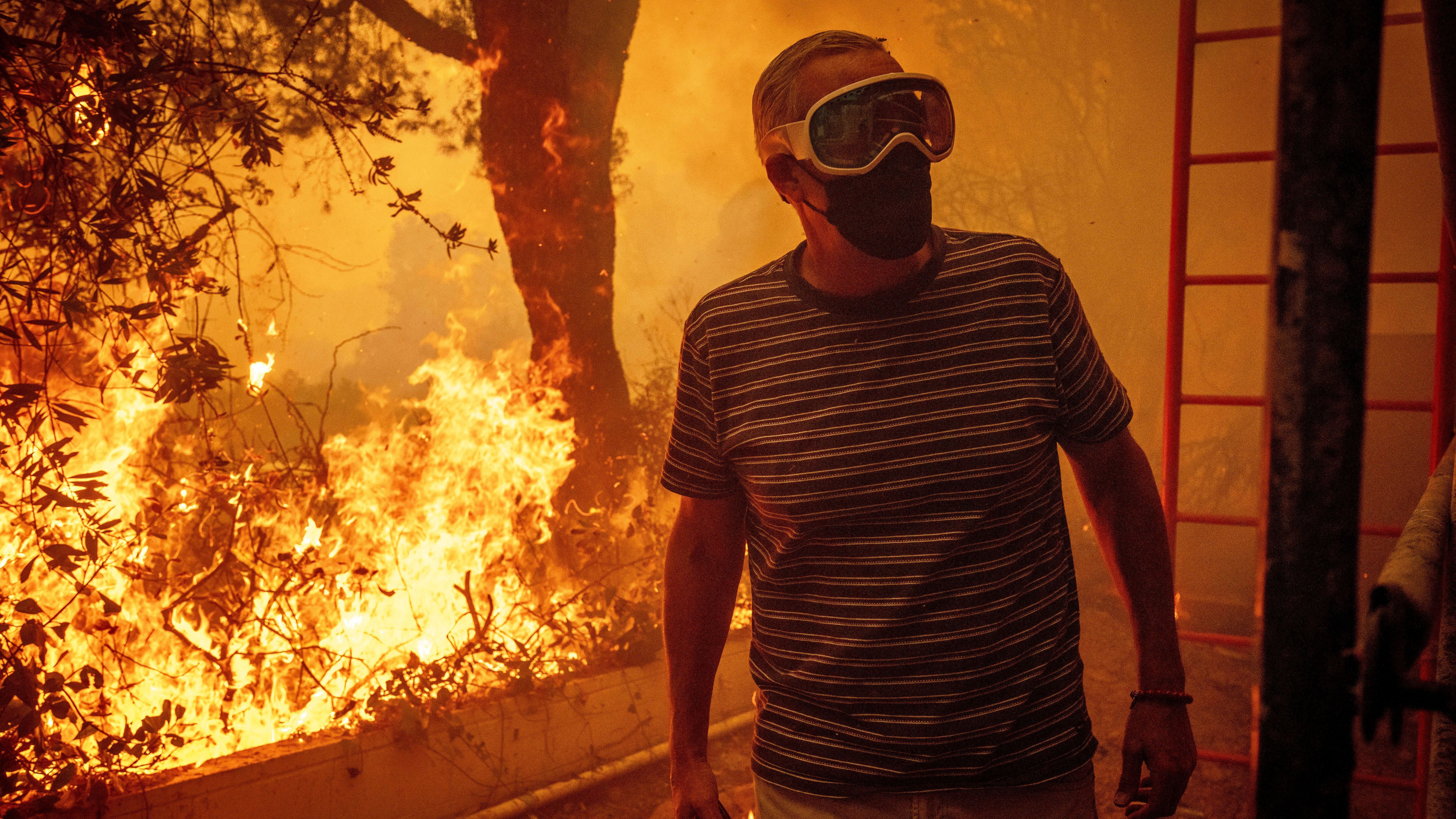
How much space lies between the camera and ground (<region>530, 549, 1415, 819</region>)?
449 cm

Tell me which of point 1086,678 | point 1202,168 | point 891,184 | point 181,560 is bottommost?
point 1086,678

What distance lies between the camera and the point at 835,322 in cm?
187

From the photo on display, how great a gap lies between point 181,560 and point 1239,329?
10.5 meters

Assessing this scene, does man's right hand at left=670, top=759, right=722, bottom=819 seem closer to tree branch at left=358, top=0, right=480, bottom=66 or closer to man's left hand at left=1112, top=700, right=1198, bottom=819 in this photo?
man's left hand at left=1112, top=700, right=1198, bottom=819

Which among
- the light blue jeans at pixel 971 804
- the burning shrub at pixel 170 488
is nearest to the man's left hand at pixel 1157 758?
the light blue jeans at pixel 971 804

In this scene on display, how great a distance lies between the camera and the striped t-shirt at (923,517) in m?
1.71

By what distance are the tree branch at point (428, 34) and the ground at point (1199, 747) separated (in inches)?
199

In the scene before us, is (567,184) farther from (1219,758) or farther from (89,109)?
(1219,758)

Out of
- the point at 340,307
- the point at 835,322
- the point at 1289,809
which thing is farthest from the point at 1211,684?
the point at 340,307

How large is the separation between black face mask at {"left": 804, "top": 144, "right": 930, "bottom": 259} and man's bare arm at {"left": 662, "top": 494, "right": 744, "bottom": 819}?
0.65m

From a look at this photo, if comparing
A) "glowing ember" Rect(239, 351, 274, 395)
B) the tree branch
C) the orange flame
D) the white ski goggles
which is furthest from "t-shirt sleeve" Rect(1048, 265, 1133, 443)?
the tree branch

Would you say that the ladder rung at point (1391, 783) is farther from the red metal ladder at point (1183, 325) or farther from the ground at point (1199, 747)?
the ground at point (1199, 747)

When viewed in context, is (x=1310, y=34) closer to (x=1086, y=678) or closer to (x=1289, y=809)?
(x=1289, y=809)

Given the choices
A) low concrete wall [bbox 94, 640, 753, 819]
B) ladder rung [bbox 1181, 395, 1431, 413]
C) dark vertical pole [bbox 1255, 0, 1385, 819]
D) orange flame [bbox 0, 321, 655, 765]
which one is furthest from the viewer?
orange flame [bbox 0, 321, 655, 765]
